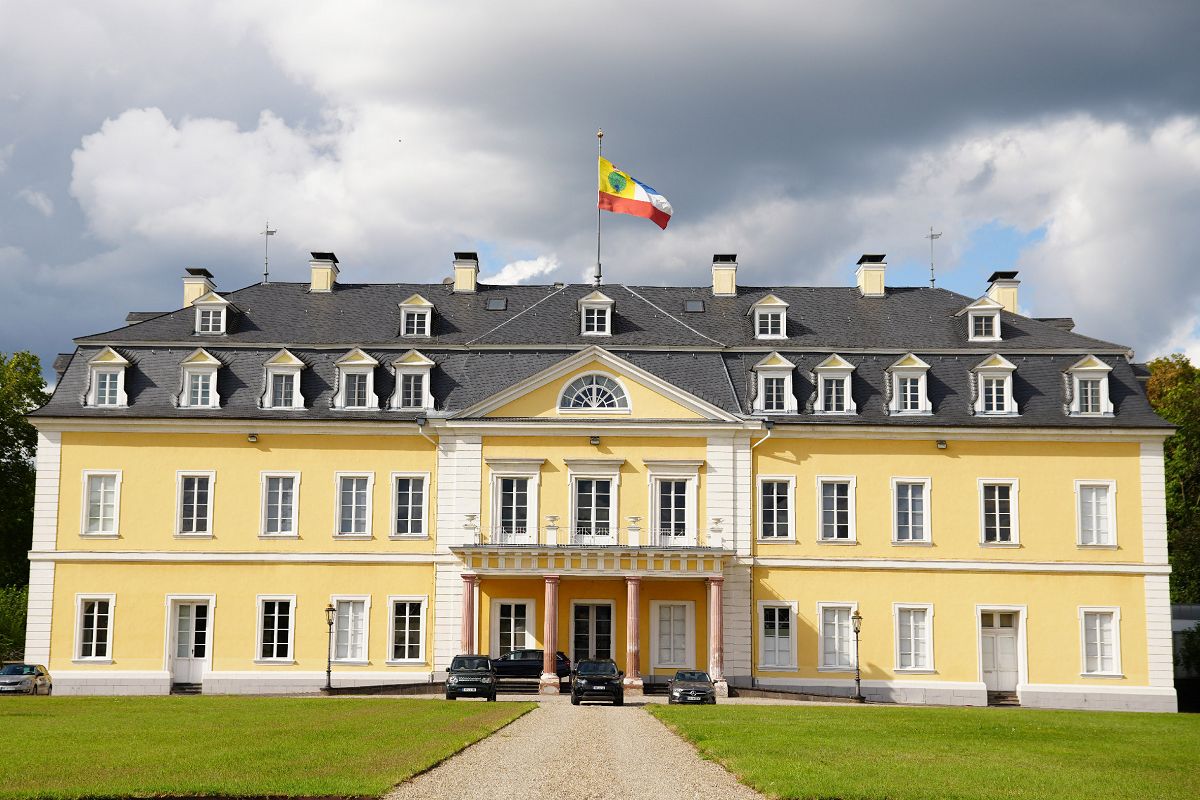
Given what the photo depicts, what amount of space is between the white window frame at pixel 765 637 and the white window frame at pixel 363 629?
13376mm

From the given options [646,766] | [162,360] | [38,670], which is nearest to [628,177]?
[162,360]

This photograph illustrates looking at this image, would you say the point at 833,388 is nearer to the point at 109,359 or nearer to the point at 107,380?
the point at 109,359

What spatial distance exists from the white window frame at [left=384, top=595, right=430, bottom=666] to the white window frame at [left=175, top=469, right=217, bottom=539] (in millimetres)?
6843

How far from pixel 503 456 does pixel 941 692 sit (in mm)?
16948

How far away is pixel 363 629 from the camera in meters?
44.5

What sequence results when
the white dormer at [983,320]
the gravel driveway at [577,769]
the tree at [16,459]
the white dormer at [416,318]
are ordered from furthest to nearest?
the tree at [16,459]
the white dormer at [416,318]
the white dormer at [983,320]
the gravel driveway at [577,769]

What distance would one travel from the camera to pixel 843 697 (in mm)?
42812

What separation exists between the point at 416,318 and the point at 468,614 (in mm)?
11638

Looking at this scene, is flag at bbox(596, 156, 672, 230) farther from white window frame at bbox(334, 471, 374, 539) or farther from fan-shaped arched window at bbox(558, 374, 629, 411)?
white window frame at bbox(334, 471, 374, 539)

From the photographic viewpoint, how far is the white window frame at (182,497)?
147 feet

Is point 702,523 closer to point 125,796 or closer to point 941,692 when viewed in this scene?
point 941,692

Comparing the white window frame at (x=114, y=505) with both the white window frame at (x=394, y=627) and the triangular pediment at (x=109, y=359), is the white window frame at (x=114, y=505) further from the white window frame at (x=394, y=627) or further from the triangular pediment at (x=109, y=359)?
the white window frame at (x=394, y=627)

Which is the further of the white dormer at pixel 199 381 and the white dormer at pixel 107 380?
the white dormer at pixel 199 381

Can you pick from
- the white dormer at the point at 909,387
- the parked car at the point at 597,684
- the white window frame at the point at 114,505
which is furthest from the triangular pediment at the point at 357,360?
the white dormer at the point at 909,387
